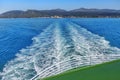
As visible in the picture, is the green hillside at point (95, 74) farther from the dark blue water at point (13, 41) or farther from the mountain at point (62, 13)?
the mountain at point (62, 13)

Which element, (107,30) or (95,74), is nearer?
(95,74)

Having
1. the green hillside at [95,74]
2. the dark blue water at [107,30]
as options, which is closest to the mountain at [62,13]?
the dark blue water at [107,30]

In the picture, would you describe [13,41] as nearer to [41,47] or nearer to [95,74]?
[41,47]

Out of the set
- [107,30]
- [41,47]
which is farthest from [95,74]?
[107,30]

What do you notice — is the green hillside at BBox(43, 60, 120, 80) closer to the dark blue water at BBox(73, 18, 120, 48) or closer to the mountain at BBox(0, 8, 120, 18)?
the dark blue water at BBox(73, 18, 120, 48)

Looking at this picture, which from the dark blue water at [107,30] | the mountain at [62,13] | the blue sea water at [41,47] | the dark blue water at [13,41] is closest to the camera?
the blue sea water at [41,47]

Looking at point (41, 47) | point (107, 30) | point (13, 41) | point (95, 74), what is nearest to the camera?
point (95, 74)

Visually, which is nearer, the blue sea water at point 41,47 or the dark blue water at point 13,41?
the blue sea water at point 41,47

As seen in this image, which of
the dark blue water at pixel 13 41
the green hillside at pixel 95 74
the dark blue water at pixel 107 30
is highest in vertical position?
the green hillside at pixel 95 74
